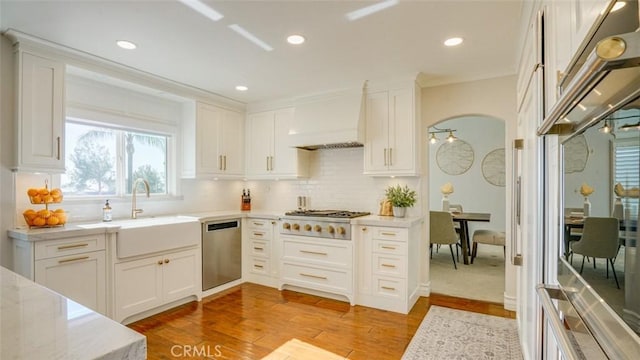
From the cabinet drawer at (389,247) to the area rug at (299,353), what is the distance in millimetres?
1248

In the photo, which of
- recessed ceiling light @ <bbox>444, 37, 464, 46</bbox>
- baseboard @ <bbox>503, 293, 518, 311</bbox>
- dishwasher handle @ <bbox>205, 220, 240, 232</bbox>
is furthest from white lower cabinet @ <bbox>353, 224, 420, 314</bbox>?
recessed ceiling light @ <bbox>444, 37, 464, 46</bbox>

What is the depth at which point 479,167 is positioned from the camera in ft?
21.9

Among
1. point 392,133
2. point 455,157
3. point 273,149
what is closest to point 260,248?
point 273,149

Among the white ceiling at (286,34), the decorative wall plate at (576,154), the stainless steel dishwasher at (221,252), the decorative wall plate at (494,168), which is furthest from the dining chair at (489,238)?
the decorative wall plate at (576,154)

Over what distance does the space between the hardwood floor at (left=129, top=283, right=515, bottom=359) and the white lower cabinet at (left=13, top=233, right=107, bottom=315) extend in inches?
20.2

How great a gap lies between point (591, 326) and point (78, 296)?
337cm

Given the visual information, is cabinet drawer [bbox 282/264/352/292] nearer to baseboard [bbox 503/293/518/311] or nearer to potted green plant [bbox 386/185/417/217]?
potted green plant [bbox 386/185/417/217]

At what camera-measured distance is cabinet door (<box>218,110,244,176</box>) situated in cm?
450

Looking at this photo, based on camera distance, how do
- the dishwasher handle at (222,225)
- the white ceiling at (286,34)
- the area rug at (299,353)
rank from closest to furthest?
the white ceiling at (286,34) < the area rug at (299,353) < the dishwasher handle at (222,225)

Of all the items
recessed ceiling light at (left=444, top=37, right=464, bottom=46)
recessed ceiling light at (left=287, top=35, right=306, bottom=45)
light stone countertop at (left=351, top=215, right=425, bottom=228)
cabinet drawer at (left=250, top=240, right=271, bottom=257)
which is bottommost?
cabinet drawer at (left=250, top=240, right=271, bottom=257)

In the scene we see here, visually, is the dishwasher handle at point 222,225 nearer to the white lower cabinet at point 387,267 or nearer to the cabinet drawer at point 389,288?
the white lower cabinet at point 387,267

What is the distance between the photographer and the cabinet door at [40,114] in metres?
2.63

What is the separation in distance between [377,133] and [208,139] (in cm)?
218

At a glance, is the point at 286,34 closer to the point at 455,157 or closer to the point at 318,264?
the point at 318,264
